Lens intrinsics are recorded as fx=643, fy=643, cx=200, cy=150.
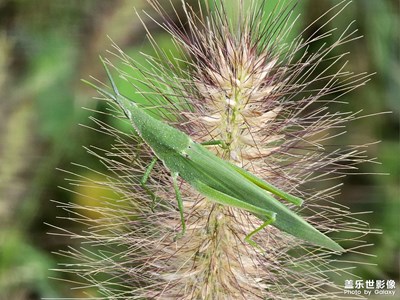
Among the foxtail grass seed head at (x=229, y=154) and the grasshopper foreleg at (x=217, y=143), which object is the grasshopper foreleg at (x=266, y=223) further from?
the grasshopper foreleg at (x=217, y=143)

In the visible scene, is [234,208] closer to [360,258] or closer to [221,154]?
[221,154]

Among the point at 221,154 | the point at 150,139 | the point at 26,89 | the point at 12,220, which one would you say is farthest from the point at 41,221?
the point at 221,154

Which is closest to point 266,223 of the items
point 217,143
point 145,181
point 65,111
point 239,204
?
point 239,204

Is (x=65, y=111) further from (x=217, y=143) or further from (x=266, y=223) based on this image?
(x=266, y=223)

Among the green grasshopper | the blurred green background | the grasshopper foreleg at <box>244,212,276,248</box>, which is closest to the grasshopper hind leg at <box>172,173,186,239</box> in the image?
the green grasshopper

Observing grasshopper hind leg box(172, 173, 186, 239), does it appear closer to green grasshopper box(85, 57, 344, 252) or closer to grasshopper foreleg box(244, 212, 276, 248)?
green grasshopper box(85, 57, 344, 252)
